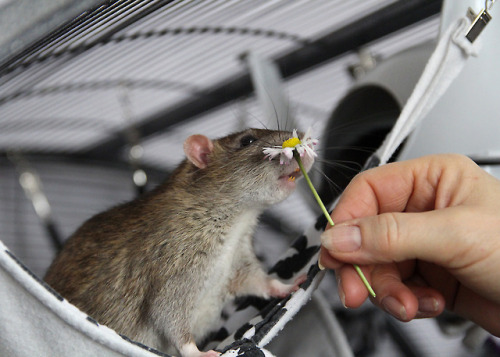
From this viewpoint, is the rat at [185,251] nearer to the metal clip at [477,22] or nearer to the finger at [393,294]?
the finger at [393,294]

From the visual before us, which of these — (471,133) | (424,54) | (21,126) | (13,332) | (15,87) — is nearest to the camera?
(13,332)

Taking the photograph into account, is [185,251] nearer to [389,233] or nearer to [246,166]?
[246,166]

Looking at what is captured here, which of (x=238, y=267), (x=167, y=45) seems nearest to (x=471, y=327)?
(x=238, y=267)

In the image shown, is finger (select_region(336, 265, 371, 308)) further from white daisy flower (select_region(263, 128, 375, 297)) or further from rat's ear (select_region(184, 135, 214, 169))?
rat's ear (select_region(184, 135, 214, 169))

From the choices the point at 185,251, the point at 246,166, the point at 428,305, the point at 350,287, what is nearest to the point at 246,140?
the point at 246,166

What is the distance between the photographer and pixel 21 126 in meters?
1.20

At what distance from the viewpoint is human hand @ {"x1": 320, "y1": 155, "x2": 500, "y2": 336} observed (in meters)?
0.69

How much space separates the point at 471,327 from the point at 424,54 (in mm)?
663

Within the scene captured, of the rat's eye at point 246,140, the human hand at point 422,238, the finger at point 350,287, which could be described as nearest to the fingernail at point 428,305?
the human hand at point 422,238

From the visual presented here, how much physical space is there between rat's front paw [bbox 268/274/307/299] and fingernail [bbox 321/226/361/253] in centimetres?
28

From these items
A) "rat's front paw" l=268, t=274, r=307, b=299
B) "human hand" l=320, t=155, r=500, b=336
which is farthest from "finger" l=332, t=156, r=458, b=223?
"rat's front paw" l=268, t=274, r=307, b=299

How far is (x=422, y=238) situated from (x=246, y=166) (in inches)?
15.7

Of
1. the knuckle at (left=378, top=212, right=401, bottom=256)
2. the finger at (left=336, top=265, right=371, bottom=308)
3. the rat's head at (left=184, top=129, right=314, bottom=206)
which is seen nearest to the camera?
the knuckle at (left=378, top=212, right=401, bottom=256)

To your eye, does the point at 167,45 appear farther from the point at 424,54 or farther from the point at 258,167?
the point at 424,54
